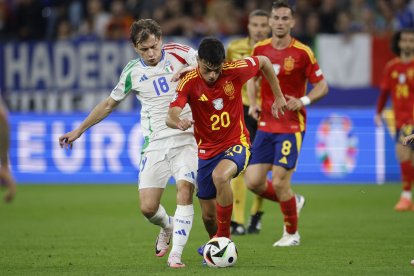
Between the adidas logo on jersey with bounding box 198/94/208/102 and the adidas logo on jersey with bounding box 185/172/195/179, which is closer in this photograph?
the adidas logo on jersey with bounding box 198/94/208/102

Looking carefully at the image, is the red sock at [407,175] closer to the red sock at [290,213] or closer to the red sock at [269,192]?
the red sock at [269,192]

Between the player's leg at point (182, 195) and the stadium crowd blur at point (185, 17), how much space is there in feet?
36.0

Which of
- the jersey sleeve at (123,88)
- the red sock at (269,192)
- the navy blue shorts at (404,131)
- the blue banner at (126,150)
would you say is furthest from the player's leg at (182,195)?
the blue banner at (126,150)

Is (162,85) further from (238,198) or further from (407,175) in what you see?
(407,175)

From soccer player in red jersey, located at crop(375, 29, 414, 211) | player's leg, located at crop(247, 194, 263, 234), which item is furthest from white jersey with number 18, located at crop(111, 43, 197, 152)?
soccer player in red jersey, located at crop(375, 29, 414, 211)

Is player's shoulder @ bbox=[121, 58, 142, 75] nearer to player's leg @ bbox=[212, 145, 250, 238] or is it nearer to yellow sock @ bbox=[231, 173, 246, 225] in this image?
player's leg @ bbox=[212, 145, 250, 238]

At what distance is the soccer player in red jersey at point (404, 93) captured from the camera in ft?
45.8

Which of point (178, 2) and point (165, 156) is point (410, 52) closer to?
point (165, 156)

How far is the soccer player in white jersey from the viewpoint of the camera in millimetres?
9117

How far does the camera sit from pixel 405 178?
46.4 ft

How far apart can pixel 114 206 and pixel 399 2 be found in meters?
8.82

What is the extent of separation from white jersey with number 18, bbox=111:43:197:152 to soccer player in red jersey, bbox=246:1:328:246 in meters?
1.39

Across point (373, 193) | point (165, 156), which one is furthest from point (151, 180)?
point (373, 193)

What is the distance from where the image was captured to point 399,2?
20750 mm
